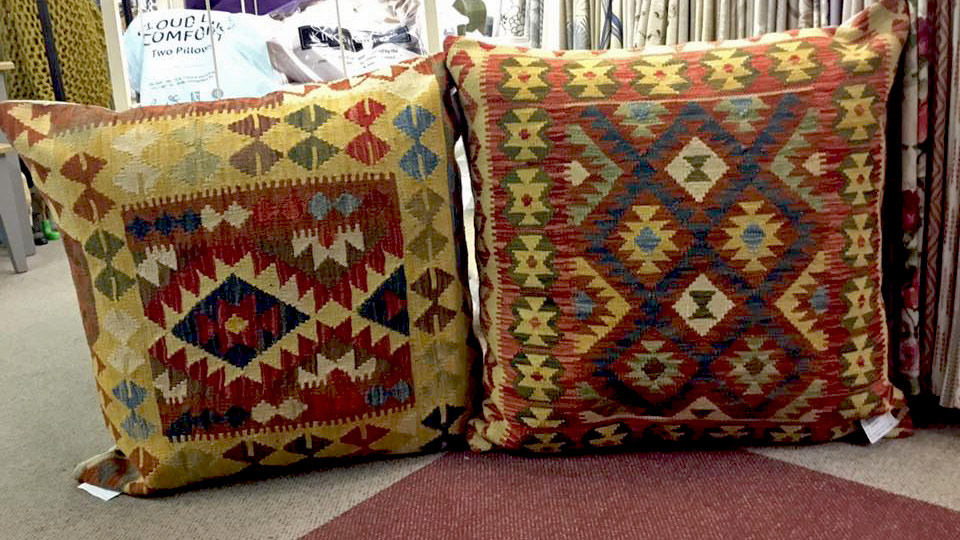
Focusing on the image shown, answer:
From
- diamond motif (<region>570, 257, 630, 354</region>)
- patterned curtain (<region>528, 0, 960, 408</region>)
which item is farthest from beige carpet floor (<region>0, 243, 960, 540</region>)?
diamond motif (<region>570, 257, 630, 354</region>)

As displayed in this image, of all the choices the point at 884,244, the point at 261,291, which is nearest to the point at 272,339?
the point at 261,291

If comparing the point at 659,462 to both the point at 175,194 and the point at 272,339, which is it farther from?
the point at 175,194

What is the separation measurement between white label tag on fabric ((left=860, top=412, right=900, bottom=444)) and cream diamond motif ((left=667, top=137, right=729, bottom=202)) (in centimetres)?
38

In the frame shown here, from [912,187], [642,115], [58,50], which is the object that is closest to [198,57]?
[642,115]

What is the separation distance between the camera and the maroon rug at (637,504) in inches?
34.2

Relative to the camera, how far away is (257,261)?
96 cm

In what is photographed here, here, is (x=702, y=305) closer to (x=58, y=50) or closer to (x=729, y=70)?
(x=729, y=70)

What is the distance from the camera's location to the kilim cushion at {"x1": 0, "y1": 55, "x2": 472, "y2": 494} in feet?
3.13

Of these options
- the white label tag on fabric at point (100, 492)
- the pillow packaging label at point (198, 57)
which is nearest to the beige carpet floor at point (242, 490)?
the white label tag on fabric at point (100, 492)

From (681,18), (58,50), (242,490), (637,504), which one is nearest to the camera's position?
(637,504)

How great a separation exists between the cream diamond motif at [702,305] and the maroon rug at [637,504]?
A: 189 mm

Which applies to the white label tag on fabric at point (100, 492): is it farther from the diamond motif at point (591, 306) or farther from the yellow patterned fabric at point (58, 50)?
the yellow patterned fabric at point (58, 50)

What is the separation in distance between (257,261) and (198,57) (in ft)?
3.09

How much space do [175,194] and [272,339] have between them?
0.21 meters
